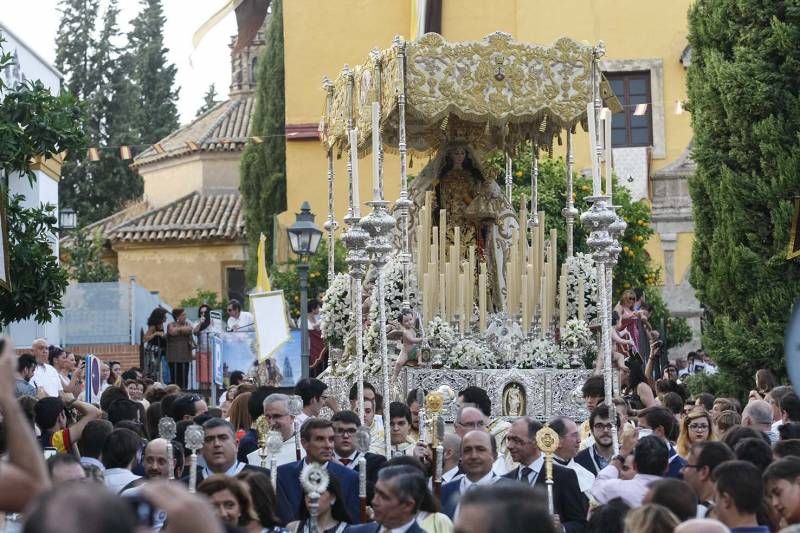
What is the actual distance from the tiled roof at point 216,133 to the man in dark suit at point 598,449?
3768 cm

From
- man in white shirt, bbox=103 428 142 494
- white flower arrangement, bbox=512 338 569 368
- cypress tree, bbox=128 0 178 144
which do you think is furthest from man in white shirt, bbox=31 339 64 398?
cypress tree, bbox=128 0 178 144

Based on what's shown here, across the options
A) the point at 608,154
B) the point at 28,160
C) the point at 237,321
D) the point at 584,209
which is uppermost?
the point at 584,209

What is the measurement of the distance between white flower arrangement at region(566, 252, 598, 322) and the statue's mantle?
2.82 ft

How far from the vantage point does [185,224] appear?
159 feet

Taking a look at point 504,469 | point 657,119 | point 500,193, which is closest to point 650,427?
point 504,469

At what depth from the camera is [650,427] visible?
38.1 feet

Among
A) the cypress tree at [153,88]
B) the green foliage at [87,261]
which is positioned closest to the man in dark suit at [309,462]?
the green foliage at [87,261]

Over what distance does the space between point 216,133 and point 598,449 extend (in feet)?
135

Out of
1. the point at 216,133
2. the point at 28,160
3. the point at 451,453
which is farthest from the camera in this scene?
the point at 216,133

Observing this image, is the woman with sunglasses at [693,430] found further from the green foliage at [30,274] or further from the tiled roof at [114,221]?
the tiled roof at [114,221]

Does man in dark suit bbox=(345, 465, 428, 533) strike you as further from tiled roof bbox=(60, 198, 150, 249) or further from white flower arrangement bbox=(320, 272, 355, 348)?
tiled roof bbox=(60, 198, 150, 249)

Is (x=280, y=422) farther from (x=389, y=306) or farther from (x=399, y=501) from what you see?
(x=389, y=306)

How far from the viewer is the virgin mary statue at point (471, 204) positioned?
61.7 ft

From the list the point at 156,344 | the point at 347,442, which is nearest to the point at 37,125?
the point at 347,442
